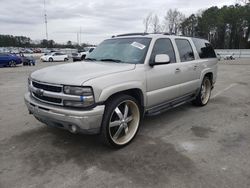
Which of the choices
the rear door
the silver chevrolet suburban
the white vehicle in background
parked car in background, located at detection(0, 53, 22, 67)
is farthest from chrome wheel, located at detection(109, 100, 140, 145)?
the white vehicle in background

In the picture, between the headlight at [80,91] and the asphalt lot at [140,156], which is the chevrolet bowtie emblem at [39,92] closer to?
the headlight at [80,91]

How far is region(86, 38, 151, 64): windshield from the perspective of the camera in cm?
443

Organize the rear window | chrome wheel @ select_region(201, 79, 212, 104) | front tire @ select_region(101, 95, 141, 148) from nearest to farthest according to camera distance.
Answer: front tire @ select_region(101, 95, 141, 148) → the rear window → chrome wheel @ select_region(201, 79, 212, 104)

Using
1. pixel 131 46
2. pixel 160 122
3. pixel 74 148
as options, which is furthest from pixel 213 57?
pixel 74 148

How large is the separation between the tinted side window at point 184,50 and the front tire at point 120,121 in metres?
1.96

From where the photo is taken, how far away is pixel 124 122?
4047mm

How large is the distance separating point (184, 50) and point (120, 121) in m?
2.67

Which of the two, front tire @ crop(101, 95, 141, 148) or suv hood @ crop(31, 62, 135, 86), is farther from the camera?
front tire @ crop(101, 95, 141, 148)

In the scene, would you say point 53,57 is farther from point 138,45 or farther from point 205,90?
point 138,45

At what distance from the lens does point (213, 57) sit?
7176mm

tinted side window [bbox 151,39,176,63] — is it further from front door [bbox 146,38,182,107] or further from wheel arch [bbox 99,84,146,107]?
wheel arch [bbox 99,84,146,107]

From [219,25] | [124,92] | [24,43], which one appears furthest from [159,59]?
[24,43]

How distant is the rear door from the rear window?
17.3 inches

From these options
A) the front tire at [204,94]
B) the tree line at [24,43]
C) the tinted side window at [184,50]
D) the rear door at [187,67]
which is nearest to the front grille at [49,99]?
the rear door at [187,67]
